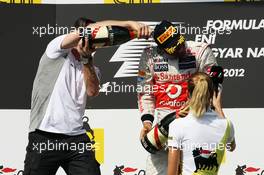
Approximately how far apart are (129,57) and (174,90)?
1597 mm

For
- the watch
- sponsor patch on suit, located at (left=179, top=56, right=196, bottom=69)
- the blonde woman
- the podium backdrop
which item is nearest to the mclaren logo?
the podium backdrop

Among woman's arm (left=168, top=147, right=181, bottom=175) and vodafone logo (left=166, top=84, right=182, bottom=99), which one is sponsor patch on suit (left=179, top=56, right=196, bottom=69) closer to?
vodafone logo (left=166, top=84, right=182, bottom=99)

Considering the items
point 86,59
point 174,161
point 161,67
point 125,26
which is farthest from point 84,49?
point 174,161

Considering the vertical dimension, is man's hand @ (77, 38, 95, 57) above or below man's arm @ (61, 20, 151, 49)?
below

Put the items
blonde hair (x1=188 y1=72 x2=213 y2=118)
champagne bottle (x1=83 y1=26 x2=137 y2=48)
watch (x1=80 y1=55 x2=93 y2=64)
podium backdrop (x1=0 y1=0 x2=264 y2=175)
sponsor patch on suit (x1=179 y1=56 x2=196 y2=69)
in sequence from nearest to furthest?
blonde hair (x1=188 y1=72 x2=213 y2=118)
champagne bottle (x1=83 y1=26 x2=137 y2=48)
watch (x1=80 y1=55 x2=93 y2=64)
sponsor patch on suit (x1=179 y1=56 x2=196 y2=69)
podium backdrop (x1=0 y1=0 x2=264 y2=175)

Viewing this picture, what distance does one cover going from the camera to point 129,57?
6.19 meters

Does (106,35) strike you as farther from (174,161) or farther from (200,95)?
(174,161)

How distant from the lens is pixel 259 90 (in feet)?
20.1

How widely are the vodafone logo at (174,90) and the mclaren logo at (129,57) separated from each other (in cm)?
151

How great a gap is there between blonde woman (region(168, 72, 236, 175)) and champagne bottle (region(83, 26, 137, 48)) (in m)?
0.51

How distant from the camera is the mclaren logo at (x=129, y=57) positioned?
242 inches

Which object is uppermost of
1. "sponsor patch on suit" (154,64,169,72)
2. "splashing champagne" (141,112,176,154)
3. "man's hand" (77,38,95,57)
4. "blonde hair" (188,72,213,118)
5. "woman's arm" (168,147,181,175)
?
"man's hand" (77,38,95,57)

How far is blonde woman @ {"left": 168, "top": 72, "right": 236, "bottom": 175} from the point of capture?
3.85 metres

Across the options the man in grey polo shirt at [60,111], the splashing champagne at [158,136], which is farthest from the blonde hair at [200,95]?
the man in grey polo shirt at [60,111]
